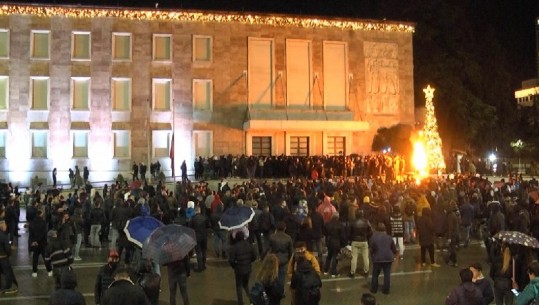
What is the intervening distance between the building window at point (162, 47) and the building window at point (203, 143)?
210 inches

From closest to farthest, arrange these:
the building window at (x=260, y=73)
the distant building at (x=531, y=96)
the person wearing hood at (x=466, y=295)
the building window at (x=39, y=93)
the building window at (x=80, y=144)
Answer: the person wearing hood at (x=466, y=295) < the building window at (x=39, y=93) < the building window at (x=80, y=144) < the building window at (x=260, y=73) < the distant building at (x=531, y=96)

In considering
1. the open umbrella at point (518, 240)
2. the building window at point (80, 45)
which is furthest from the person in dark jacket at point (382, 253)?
the building window at point (80, 45)

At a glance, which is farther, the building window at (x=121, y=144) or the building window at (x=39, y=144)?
the building window at (x=121, y=144)

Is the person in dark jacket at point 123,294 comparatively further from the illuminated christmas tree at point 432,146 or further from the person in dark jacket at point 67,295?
the illuminated christmas tree at point 432,146

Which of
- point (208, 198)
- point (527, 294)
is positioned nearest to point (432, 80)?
A: point (208, 198)

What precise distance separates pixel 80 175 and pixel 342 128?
681 inches

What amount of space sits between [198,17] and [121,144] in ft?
32.1

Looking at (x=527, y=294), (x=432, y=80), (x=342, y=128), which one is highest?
(x=432, y=80)

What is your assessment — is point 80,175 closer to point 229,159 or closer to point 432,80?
point 229,159

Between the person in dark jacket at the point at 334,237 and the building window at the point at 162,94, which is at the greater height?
the building window at the point at 162,94

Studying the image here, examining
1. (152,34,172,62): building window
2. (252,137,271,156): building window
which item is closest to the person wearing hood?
(252,137,271,156): building window

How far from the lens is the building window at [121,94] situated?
121ft

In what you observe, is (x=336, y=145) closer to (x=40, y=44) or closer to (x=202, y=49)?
(x=202, y=49)

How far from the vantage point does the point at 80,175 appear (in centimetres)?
3441
